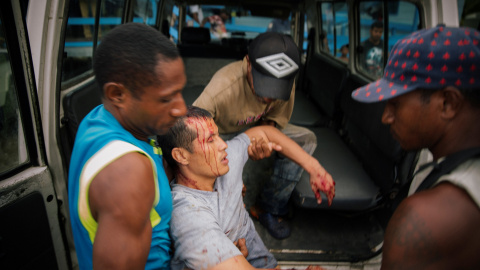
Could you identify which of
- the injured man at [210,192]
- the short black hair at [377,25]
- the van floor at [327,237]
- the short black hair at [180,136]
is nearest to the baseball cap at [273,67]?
the injured man at [210,192]

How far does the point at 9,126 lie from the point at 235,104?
1.47 m

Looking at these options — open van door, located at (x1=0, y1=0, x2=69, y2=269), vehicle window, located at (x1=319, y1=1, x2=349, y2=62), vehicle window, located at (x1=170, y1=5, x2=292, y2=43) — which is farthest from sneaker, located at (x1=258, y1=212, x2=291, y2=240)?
vehicle window, located at (x1=170, y1=5, x2=292, y2=43)

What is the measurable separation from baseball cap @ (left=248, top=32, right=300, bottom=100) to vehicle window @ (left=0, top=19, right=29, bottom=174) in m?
1.48

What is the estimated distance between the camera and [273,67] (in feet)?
6.82

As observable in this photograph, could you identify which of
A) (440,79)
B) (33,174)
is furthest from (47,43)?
(440,79)

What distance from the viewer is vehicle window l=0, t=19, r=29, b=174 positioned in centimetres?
136

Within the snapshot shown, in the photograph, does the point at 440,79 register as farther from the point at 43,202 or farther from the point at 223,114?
the point at 43,202

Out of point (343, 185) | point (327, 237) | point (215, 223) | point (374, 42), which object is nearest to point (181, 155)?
point (215, 223)

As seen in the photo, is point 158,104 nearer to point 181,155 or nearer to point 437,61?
point 181,155

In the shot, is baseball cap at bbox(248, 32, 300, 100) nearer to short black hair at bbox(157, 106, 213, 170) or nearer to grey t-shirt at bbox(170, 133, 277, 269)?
grey t-shirt at bbox(170, 133, 277, 269)

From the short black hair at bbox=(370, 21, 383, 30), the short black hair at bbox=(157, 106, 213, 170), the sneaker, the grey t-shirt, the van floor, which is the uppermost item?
the short black hair at bbox=(370, 21, 383, 30)

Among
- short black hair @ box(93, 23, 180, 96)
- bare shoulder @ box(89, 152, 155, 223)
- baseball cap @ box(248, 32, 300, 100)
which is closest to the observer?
bare shoulder @ box(89, 152, 155, 223)

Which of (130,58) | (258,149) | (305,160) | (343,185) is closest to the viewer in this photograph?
(130,58)

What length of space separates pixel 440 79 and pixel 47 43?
6.00ft
